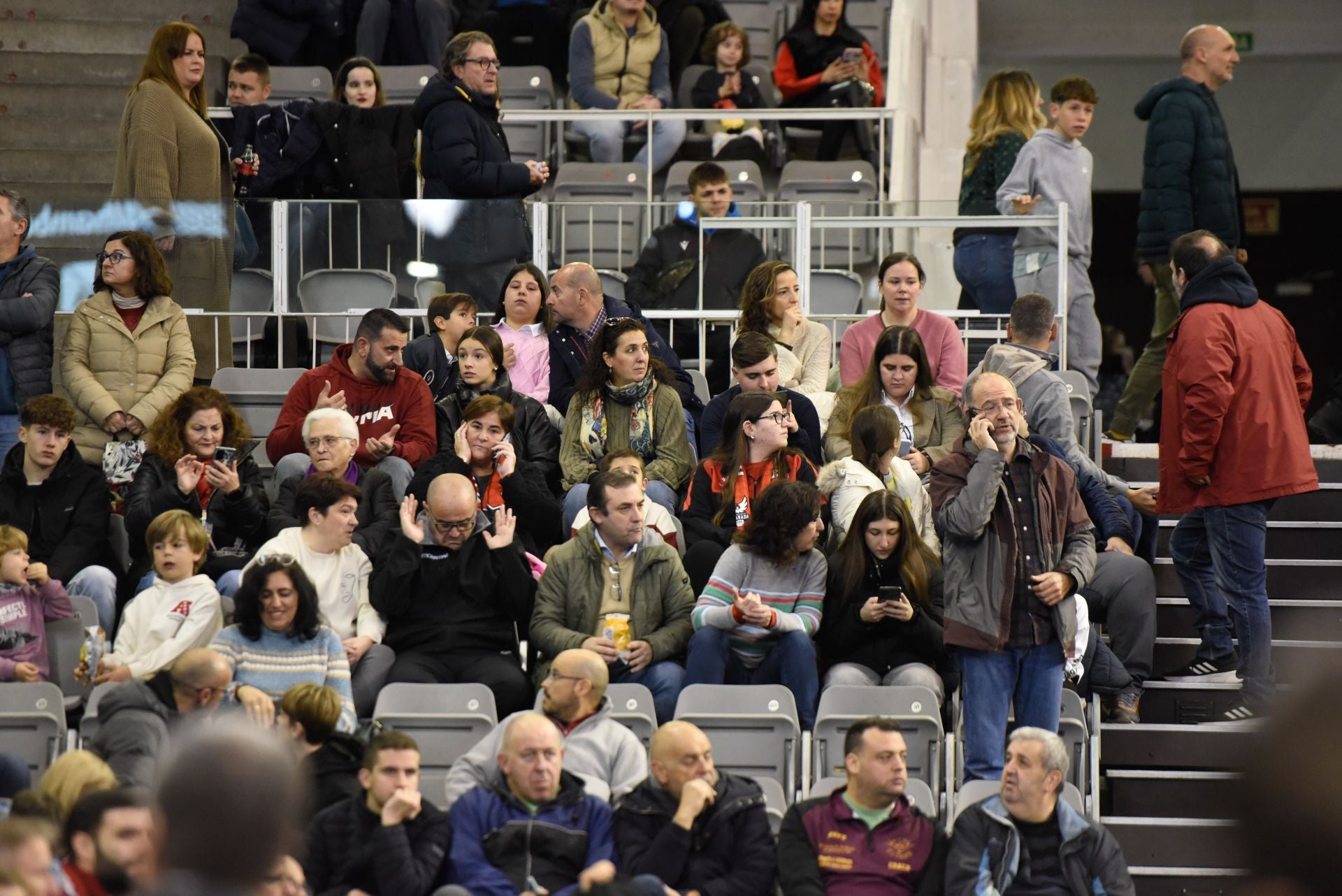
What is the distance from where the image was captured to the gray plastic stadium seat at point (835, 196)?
11.0 metres

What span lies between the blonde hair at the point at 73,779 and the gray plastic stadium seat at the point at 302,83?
23.5 ft

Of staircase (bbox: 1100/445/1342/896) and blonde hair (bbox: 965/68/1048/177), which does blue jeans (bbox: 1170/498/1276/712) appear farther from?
blonde hair (bbox: 965/68/1048/177)

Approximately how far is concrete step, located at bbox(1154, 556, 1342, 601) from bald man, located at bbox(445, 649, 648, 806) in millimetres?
2916

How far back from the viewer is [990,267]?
30.2 feet

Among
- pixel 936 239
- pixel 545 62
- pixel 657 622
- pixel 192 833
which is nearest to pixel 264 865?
pixel 192 833

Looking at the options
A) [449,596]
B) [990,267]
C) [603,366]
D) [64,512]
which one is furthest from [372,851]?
[990,267]

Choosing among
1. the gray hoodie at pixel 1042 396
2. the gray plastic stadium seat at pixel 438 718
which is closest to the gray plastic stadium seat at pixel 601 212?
the gray hoodie at pixel 1042 396

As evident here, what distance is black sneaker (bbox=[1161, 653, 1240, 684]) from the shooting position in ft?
24.1

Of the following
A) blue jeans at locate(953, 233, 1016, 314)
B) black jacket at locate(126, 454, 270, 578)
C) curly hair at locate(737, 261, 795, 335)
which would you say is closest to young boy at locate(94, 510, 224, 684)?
black jacket at locate(126, 454, 270, 578)

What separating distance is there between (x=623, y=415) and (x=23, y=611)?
Answer: 2459 millimetres

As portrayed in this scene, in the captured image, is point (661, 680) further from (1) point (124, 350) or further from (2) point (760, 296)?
(1) point (124, 350)

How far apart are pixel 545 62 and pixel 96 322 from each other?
17.5ft

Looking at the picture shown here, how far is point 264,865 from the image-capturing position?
188cm

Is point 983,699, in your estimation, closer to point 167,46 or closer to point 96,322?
point 96,322
